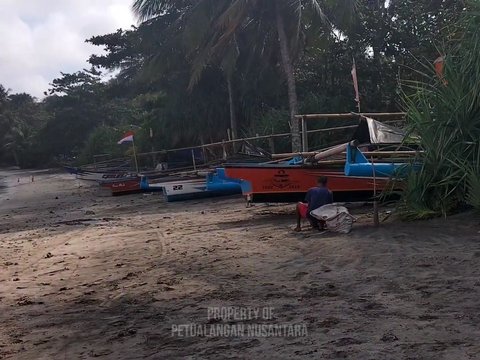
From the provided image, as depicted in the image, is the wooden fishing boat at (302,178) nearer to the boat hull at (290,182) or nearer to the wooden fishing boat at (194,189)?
the boat hull at (290,182)

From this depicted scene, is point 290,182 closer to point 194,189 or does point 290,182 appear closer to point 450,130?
point 450,130

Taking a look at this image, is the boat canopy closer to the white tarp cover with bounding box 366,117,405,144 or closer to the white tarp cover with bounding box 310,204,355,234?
the white tarp cover with bounding box 366,117,405,144

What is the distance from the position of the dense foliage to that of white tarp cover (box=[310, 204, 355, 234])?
24.6 ft

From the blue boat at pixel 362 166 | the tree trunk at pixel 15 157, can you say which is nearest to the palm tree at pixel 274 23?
the blue boat at pixel 362 166

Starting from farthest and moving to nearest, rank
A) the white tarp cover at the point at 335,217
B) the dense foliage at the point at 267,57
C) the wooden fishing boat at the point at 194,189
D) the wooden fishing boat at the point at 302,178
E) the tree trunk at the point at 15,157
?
the tree trunk at the point at 15,157 → the dense foliage at the point at 267,57 → the wooden fishing boat at the point at 194,189 → the wooden fishing boat at the point at 302,178 → the white tarp cover at the point at 335,217

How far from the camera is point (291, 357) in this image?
4.04 metres

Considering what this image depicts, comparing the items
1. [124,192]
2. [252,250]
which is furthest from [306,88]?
[252,250]

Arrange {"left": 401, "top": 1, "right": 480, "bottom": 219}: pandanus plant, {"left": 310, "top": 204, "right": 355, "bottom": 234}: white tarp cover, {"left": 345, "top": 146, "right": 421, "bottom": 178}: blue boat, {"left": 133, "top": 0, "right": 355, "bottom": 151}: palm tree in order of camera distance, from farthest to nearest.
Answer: {"left": 133, "top": 0, "right": 355, "bottom": 151}: palm tree → {"left": 345, "top": 146, "right": 421, "bottom": 178}: blue boat → {"left": 310, "top": 204, "right": 355, "bottom": 234}: white tarp cover → {"left": 401, "top": 1, "right": 480, "bottom": 219}: pandanus plant

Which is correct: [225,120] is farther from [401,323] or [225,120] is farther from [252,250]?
[401,323]

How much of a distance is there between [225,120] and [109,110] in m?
36.8

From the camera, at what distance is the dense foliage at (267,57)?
20.8 metres

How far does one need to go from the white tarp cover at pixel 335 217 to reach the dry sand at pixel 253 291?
23cm

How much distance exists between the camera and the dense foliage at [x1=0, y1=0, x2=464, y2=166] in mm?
20781

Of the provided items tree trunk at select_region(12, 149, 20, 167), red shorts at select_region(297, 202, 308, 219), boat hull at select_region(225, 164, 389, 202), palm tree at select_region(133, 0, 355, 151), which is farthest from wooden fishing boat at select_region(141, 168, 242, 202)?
tree trunk at select_region(12, 149, 20, 167)
